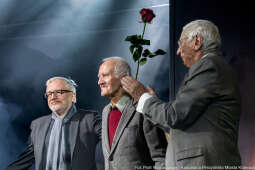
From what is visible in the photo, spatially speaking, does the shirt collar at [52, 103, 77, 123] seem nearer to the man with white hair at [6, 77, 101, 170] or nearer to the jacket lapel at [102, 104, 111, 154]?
the man with white hair at [6, 77, 101, 170]

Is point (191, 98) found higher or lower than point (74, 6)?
lower

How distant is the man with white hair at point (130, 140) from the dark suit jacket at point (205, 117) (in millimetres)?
519

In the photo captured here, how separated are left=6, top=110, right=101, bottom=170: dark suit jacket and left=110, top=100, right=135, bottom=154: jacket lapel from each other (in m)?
0.71

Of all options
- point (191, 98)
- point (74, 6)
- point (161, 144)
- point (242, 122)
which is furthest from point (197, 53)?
point (74, 6)

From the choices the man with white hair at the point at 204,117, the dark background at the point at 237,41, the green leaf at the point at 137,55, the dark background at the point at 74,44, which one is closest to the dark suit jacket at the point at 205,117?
the man with white hair at the point at 204,117

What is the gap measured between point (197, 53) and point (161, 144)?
2.38 ft

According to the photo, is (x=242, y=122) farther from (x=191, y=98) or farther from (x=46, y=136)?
(x=46, y=136)

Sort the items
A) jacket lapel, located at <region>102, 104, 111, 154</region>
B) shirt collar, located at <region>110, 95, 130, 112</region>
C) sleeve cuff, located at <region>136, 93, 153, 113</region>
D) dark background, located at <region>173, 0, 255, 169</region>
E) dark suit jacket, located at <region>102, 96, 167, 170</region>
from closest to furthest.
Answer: sleeve cuff, located at <region>136, 93, 153, 113</region> → dark suit jacket, located at <region>102, 96, 167, 170</region> → jacket lapel, located at <region>102, 104, 111, 154</region> → shirt collar, located at <region>110, 95, 130, 112</region> → dark background, located at <region>173, 0, 255, 169</region>

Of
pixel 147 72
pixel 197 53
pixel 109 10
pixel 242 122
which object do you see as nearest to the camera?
pixel 197 53

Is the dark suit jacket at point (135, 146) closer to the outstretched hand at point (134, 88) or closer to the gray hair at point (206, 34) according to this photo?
the outstretched hand at point (134, 88)

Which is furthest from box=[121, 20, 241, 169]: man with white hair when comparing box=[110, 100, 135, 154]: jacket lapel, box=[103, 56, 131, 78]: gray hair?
box=[103, 56, 131, 78]: gray hair

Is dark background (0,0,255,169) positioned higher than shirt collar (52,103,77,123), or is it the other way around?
dark background (0,0,255,169)

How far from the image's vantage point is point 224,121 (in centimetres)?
206

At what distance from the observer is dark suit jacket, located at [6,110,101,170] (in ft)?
11.0
